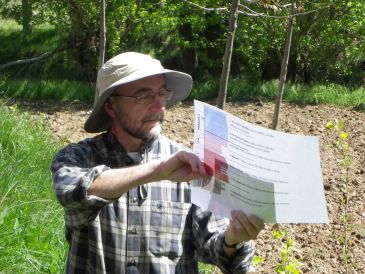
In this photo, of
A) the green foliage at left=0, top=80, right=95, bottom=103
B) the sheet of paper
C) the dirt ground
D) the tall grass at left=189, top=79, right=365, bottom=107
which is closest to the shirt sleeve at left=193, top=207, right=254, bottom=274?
the sheet of paper

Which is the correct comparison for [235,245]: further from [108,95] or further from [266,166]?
[108,95]

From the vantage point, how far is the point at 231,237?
222cm

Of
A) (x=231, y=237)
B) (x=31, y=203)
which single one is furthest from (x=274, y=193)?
(x=31, y=203)

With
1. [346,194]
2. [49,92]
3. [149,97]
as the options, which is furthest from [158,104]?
[49,92]

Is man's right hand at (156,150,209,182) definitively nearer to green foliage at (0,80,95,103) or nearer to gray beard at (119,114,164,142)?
gray beard at (119,114,164,142)

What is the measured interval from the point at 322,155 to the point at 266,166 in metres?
6.06

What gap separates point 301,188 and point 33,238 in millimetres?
2607

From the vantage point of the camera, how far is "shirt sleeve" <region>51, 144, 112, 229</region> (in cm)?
212

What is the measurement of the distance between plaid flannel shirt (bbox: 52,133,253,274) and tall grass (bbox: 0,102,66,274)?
1531 mm

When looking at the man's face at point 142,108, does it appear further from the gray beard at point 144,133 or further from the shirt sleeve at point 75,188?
the shirt sleeve at point 75,188

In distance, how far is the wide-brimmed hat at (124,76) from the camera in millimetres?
2420

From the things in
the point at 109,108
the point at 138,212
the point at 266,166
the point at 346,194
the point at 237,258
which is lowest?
the point at 346,194

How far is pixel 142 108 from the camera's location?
2.43 m

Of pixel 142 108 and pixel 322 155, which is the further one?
pixel 322 155
